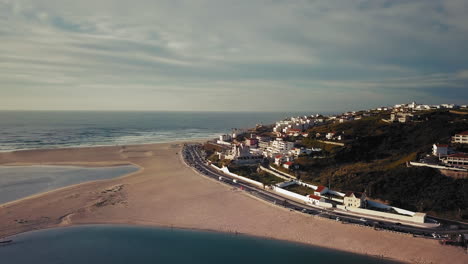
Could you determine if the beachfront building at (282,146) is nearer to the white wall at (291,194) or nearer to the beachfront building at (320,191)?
the white wall at (291,194)

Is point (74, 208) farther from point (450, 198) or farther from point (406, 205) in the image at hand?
point (450, 198)

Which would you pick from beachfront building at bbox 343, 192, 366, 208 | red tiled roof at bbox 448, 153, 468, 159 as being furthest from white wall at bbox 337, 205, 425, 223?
red tiled roof at bbox 448, 153, 468, 159

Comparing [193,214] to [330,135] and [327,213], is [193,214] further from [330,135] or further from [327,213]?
[330,135]

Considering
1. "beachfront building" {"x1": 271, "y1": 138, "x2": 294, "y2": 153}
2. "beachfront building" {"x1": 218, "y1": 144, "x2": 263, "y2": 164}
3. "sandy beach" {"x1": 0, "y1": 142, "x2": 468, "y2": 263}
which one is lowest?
"sandy beach" {"x1": 0, "y1": 142, "x2": 468, "y2": 263}

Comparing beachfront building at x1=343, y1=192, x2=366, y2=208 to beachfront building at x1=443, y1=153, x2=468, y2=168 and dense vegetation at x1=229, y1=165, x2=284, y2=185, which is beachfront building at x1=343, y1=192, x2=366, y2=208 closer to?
dense vegetation at x1=229, y1=165, x2=284, y2=185

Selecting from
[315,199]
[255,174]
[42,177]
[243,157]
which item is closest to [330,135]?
[243,157]

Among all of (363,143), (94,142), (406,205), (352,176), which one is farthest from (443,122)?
(94,142)
